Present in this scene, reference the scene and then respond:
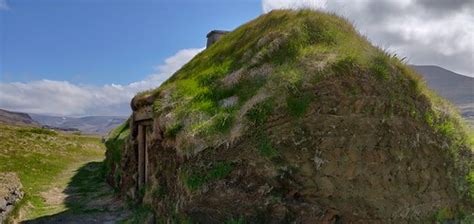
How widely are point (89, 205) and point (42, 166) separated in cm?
1272

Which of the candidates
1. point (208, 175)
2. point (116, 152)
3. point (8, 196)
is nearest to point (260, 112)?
point (208, 175)

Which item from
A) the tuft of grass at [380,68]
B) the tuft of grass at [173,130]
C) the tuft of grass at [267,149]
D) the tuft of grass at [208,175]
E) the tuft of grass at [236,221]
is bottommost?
the tuft of grass at [236,221]

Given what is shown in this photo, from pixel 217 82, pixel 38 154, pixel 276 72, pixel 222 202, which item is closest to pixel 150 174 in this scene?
pixel 217 82

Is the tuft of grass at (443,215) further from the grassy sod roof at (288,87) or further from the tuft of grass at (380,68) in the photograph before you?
the tuft of grass at (380,68)

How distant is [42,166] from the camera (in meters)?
25.7

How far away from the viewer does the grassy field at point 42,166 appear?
50.0 ft

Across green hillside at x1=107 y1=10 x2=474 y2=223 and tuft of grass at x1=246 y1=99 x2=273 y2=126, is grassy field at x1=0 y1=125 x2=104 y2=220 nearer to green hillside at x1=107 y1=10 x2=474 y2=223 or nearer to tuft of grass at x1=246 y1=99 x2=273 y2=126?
green hillside at x1=107 y1=10 x2=474 y2=223

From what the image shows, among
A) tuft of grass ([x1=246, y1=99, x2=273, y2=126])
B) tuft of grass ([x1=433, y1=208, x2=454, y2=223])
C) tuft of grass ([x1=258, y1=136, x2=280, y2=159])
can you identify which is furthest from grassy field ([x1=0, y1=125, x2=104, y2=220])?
tuft of grass ([x1=433, y1=208, x2=454, y2=223])

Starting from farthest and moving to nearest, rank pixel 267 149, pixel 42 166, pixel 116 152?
pixel 42 166 → pixel 116 152 → pixel 267 149

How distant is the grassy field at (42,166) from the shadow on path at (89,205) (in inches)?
13.2

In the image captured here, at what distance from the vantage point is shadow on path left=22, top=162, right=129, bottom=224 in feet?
42.1

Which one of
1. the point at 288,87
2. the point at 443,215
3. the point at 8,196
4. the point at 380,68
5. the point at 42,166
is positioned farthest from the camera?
the point at 42,166

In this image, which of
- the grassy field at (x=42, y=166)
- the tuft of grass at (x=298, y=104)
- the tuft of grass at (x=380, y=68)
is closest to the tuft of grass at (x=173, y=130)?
the tuft of grass at (x=298, y=104)

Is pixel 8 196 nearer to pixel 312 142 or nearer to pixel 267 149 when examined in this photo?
pixel 267 149
